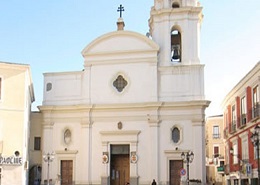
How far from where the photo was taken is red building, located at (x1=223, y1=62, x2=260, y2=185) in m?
30.9

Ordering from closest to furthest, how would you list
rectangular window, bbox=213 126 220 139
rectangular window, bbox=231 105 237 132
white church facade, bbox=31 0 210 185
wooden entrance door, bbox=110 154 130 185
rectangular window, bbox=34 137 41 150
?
white church facade, bbox=31 0 210 185 < wooden entrance door, bbox=110 154 130 185 < rectangular window, bbox=34 137 41 150 < rectangular window, bbox=231 105 237 132 < rectangular window, bbox=213 126 220 139

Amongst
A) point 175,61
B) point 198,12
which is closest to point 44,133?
point 175,61

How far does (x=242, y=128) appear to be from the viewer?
3416cm

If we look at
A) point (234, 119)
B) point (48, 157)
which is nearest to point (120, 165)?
point (48, 157)

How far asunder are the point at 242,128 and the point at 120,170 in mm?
9228

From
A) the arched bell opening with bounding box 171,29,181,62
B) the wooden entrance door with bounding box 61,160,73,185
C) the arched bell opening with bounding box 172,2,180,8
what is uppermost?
the arched bell opening with bounding box 172,2,180,8

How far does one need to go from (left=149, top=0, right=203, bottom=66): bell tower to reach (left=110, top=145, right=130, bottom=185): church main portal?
6929 mm

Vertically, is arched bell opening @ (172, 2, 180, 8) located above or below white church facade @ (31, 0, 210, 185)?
above

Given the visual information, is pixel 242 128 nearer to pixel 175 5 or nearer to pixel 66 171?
pixel 175 5

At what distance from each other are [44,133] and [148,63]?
9.29 m

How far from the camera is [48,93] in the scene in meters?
Answer: 37.1

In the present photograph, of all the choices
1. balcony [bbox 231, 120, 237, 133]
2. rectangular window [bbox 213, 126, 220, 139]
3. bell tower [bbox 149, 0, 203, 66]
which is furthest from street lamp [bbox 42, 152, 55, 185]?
rectangular window [bbox 213, 126, 220, 139]

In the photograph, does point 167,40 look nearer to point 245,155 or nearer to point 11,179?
point 245,155

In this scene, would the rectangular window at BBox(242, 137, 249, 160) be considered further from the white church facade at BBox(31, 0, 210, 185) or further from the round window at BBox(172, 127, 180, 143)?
the round window at BBox(172, 127, 180, 143)
